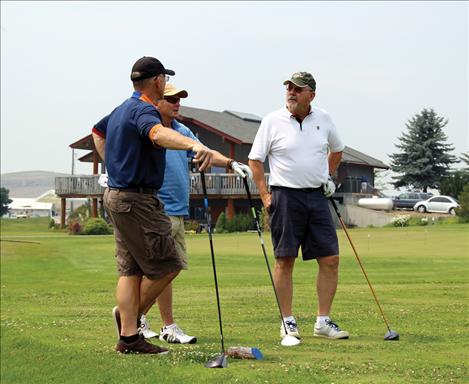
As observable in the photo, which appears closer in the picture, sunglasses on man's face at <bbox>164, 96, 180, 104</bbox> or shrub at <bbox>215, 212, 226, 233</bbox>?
sunglasses on man's face at <bbox>164, 96, 180, 104</bbox>

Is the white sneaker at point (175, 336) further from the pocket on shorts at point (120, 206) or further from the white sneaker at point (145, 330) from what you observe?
the pocket on shorts at point (120, 206)

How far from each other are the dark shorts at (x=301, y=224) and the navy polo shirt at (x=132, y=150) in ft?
4.42

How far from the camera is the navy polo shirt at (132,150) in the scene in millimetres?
6914

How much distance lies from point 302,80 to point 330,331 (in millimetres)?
2161

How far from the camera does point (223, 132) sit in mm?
53500

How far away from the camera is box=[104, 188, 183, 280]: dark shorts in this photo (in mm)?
7000

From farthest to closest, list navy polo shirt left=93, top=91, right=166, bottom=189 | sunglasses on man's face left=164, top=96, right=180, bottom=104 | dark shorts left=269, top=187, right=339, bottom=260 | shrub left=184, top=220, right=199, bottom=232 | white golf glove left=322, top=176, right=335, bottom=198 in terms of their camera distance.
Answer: shrub left=184, top=220, right=199, bottom=232, white golf glove left=322, top=176, right=335, bottom=198, dark shorts left=269, top=187, right=339, bottom=260, sunglasses on man's face left=164, top=96, right=180, bottom=104, navy polo shirt left=93, top=91, right=166, bottom=189

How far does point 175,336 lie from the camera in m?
7.89

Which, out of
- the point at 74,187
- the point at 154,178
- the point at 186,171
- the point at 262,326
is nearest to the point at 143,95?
the point at 154,178

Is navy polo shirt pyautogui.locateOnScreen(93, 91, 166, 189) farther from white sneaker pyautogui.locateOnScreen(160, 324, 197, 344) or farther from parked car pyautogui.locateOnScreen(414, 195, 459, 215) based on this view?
parked car pyautogui.locateOnScreen(414, 195, 459, 215)

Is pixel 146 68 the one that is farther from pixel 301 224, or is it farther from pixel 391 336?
pixel 391 336

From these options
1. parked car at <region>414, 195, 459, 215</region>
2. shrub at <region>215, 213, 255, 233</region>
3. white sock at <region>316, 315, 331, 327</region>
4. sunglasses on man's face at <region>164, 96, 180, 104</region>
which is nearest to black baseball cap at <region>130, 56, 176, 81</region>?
sunglasses on man's face at <region>164, 96, 180, 104</region>

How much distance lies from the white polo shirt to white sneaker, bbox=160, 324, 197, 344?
1.52 metres

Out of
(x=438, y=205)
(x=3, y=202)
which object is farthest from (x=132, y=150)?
(x=3, y=202)
